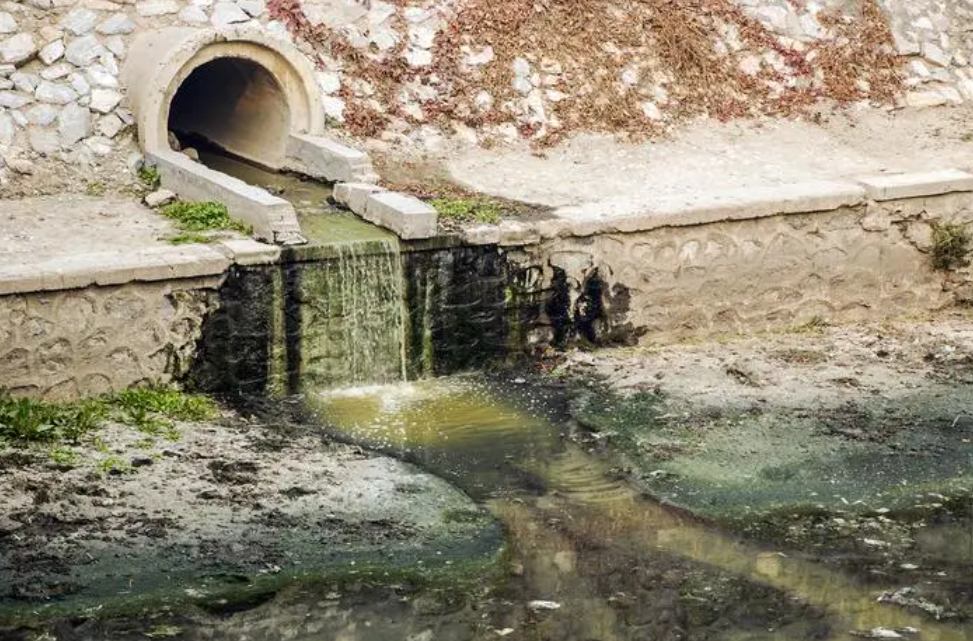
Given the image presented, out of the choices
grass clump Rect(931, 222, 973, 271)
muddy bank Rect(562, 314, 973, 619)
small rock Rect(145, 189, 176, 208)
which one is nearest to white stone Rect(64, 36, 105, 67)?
small rock Rect(145, 189, 176, 208)

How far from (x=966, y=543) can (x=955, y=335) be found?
3950 millimetres

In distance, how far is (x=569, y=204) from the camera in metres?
12.5

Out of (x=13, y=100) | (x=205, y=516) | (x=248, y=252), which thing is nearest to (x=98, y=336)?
(x=248, y=252)

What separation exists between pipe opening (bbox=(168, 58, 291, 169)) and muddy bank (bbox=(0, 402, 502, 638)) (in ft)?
13.6

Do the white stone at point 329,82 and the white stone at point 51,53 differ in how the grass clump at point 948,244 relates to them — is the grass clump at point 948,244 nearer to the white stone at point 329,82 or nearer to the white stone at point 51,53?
the white stone at point 329,82

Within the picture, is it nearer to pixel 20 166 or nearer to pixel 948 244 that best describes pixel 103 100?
pixel 20 166

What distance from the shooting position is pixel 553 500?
9438 millimetres

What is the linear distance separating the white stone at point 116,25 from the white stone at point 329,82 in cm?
155

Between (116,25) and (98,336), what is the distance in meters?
3.77

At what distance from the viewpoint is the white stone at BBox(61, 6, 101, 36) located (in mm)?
13023

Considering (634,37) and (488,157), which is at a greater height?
(634,37)

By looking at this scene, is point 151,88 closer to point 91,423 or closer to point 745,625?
point 91,423

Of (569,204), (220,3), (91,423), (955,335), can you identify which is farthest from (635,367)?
(220,3)

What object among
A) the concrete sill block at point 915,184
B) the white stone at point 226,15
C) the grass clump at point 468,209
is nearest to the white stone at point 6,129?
the white stone at point 226,15
